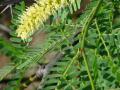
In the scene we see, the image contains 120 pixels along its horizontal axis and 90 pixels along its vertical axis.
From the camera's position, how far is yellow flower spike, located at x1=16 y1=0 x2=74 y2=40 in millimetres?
783

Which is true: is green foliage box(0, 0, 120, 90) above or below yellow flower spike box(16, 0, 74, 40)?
below

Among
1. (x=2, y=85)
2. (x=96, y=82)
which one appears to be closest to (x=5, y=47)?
(x=96, y=82)

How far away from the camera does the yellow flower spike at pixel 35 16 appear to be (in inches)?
30.8

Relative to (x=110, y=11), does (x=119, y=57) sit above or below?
below

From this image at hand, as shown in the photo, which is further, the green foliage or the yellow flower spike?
the green foliage

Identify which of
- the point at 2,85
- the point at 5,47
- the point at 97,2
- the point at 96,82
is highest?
the point at 97,2

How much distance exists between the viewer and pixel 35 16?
793mm

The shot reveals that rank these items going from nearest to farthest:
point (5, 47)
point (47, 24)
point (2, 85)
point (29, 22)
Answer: point (29, 22) → point (5, 47) → point (47, 24) → point (2, 85)

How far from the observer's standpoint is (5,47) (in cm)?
103

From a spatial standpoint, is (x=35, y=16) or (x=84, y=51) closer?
(x=35, y=16)

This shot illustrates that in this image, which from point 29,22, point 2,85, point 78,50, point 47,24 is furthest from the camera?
point 2,85

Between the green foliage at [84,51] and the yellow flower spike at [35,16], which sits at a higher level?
the yellow flower spike at [35,16]

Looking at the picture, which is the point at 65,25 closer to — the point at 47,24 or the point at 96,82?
the point at 47,24

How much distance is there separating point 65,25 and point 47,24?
0.07 m
